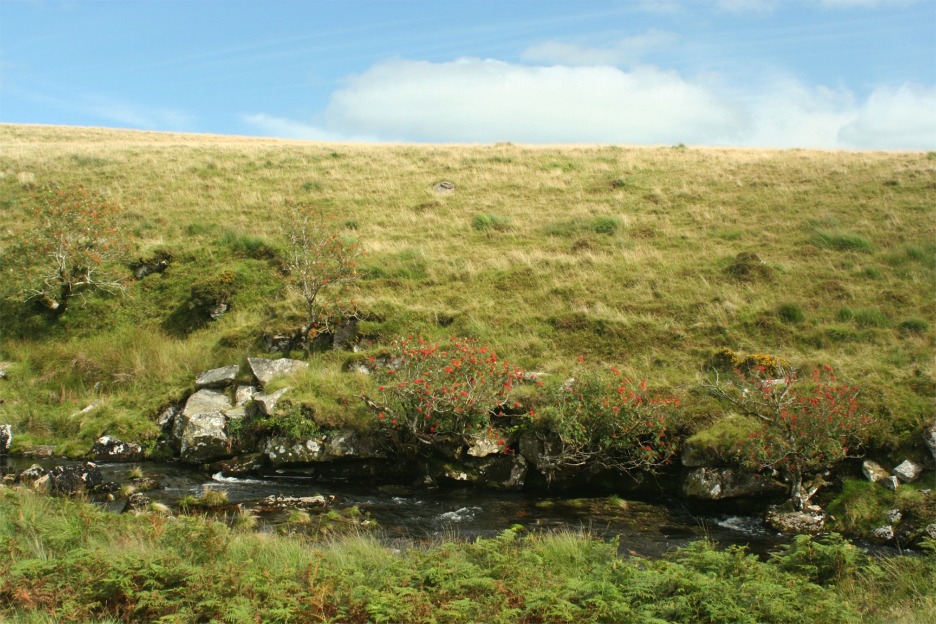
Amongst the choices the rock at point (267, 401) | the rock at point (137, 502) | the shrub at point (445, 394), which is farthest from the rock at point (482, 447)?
the rock at point (137, 502)

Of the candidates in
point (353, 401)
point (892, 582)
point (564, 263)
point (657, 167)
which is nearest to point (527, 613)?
point (892, 582)

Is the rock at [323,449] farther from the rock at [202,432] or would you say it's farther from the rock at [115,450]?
the rock at [115,450]

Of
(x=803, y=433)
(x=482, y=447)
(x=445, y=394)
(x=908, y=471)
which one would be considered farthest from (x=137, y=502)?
(x=908, y=471)

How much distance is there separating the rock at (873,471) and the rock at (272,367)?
44.8 feet

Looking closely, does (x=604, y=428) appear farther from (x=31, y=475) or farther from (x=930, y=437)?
(x=31, y=475)

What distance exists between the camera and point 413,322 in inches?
813

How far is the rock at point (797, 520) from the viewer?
42.2 ft

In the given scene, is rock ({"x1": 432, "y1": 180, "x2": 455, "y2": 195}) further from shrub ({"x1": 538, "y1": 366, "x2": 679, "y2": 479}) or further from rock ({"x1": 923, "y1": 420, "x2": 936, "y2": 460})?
rock ({"x1": 923, "y1": 420, "x2": 936, "y2": 460})

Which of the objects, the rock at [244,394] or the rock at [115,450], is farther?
the rock at [244,394]

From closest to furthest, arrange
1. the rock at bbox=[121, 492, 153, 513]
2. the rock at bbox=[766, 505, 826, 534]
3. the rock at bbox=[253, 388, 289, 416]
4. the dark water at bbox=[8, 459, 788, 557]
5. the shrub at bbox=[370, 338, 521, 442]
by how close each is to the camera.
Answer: the dark water at bbox=[8, 459, 788, 557] < the rock at bbox=[766, 505, 826, 534] < the rock at bbox=[121, 492, 153, 513] < the shrub at bbox=[370, 338, 521, 442] < the rock at bbox=[253, 388, 289, 416]

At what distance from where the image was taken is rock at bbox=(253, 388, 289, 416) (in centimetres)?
1691

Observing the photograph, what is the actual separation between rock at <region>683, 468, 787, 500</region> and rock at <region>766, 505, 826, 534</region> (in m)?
0.60

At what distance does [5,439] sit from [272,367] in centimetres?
683

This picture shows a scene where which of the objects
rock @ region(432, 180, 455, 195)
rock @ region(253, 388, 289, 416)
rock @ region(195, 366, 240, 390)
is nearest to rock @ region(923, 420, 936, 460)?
rock @ region(253, 388, 289, 416)
